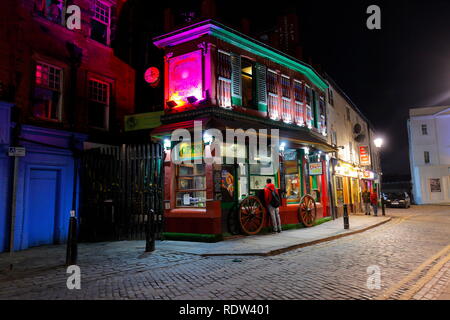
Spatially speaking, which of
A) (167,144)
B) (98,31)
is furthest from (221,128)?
(98,31)

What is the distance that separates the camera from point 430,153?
1614 inches

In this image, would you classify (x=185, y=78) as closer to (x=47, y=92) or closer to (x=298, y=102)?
(x=47, y=92)

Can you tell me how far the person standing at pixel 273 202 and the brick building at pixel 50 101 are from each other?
6961 mm

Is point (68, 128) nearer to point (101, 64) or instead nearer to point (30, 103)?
point (30, 103)

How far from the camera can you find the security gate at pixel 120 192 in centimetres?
1144

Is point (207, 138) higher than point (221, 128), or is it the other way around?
point (221, 128)

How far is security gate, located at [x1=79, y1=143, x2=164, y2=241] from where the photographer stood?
11.4 metres

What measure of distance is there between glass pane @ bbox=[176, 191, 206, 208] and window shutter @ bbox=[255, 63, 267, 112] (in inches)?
190

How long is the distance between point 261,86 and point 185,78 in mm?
3647

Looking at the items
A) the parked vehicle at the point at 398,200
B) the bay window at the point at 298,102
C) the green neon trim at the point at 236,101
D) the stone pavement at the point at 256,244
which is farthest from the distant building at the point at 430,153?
the green neon trim at the point at 236,101

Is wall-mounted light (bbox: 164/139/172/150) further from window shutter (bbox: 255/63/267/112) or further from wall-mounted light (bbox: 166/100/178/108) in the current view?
window shutter (bbox: 255/63/267/112)

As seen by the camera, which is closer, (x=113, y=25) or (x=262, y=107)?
(x=262, y=107)

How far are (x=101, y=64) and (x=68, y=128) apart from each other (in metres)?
3.36

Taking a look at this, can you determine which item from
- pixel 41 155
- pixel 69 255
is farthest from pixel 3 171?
pixel 69 255
